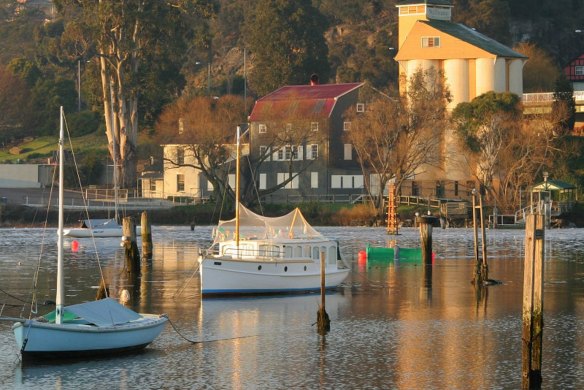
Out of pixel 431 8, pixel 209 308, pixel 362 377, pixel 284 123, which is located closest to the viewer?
pixel 362 377

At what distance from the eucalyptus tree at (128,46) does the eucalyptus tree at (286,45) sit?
2218 cm

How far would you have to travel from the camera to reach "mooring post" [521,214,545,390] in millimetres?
38844

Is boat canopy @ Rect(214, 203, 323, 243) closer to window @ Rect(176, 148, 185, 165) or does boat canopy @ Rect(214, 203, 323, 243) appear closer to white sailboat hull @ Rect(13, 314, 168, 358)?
white sailboat hull @ Rect(13, 314, 168, 358)

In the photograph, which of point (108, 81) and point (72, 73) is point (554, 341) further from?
point (72, 73)

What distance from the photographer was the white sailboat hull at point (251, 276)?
62.3 m

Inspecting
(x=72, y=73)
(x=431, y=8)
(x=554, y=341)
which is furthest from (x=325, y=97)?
(x=554, y=341)

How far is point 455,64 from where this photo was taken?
135 m

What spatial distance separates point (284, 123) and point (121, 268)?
52.9 meters

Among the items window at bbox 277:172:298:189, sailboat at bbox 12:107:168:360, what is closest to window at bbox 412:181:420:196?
window at bbox 277:172:298:189

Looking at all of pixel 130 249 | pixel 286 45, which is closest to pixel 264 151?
pixel 286 45

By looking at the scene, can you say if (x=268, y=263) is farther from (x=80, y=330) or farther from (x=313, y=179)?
(x=313, y=179)

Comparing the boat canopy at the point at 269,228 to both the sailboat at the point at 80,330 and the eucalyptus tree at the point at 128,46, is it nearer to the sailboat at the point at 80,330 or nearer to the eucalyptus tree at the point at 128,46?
the sailboat at the point at 80,330

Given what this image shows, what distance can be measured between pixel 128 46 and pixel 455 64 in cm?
3368

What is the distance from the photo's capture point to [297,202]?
132 metres
